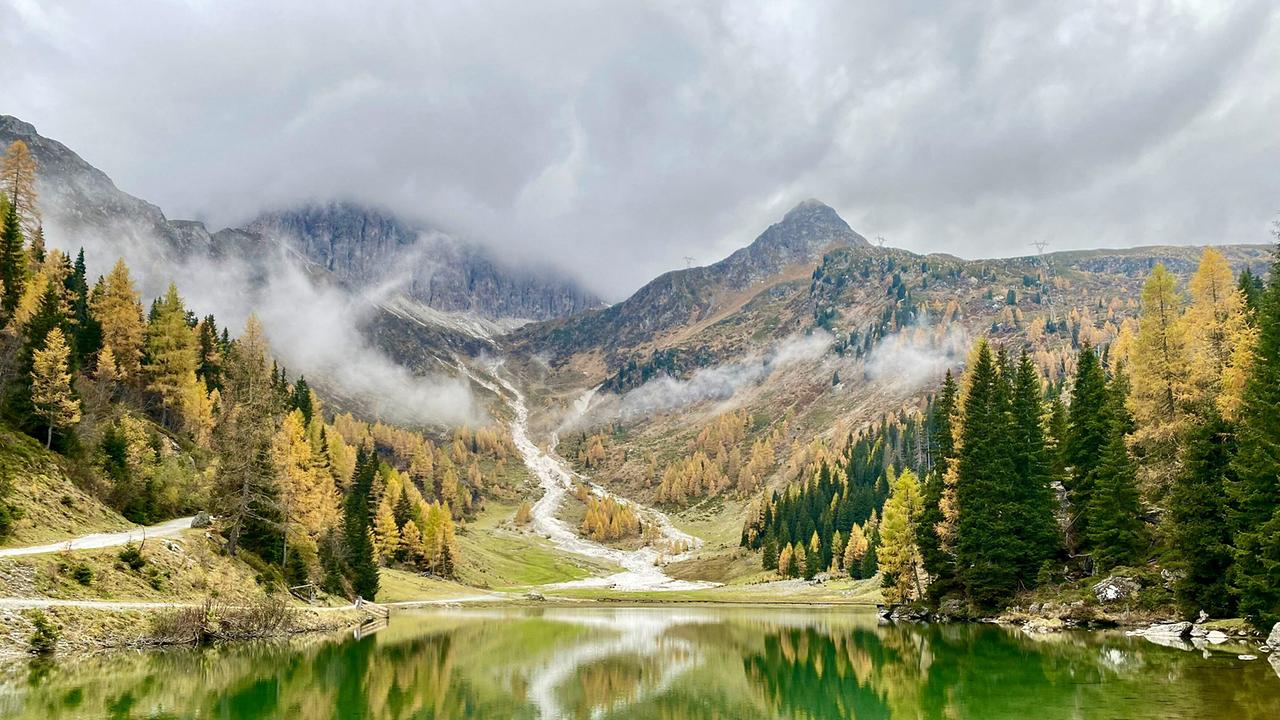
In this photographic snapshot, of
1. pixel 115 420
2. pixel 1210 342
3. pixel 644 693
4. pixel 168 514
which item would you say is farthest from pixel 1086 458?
pixel 115 420

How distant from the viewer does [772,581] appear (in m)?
153

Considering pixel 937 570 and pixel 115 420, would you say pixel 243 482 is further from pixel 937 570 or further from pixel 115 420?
pixel 937 570

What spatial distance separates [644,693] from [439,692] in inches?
333

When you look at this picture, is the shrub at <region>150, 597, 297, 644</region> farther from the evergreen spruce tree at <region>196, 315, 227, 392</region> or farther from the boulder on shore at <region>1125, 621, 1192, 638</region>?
the boulder on shore at <region>1125, 621, 1192, 638</region>

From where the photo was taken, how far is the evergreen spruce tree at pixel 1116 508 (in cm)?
5228

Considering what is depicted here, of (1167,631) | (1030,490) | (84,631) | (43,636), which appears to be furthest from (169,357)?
(1167,631)

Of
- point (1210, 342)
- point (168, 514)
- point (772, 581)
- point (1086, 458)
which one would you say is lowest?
point (772, 581)

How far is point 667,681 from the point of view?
114ft

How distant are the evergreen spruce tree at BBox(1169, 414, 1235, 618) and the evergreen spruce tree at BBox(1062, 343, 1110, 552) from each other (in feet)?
46.3

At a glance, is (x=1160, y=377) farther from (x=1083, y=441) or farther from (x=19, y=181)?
(x=19, y=181)

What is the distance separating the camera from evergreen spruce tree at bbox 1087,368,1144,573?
52.3 meters

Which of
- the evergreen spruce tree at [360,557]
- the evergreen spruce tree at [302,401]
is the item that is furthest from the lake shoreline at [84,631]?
the evergreen spruce tree at [302,401]

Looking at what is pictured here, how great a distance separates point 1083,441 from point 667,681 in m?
43.3

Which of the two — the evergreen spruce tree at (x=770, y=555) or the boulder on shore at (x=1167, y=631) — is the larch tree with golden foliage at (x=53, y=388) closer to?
the boulder on shore at (x=1167, y=631)
